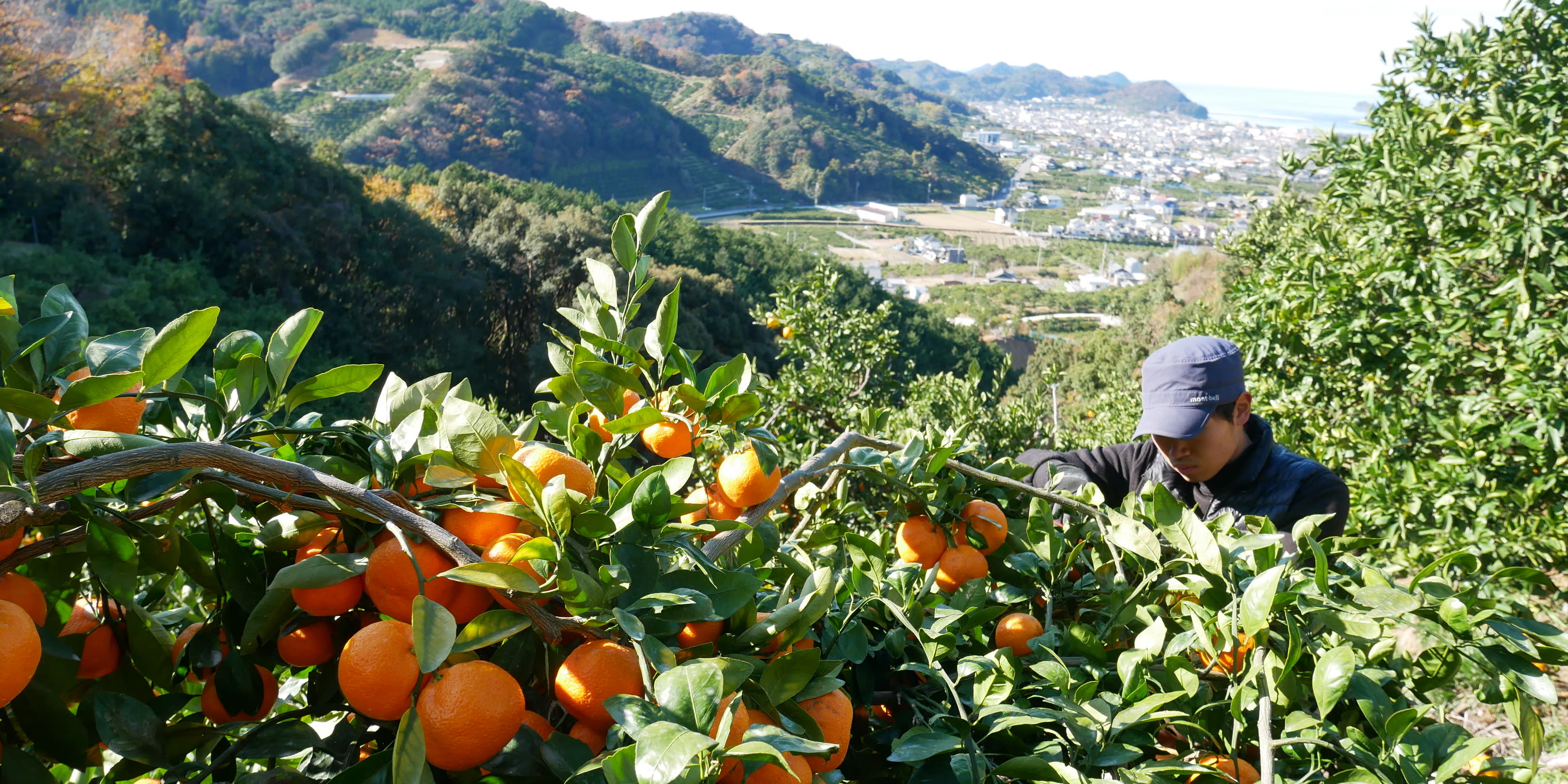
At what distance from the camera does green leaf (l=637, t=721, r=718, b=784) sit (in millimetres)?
424

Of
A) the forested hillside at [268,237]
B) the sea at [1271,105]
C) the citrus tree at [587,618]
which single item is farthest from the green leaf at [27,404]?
the sea at [1271,105]

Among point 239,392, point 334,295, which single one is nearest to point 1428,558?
point 239,392

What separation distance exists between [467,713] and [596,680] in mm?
80

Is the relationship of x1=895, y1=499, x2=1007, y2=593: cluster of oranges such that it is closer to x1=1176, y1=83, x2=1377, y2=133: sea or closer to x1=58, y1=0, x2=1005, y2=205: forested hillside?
x1=58, y1=0, x2=1005, y2=205: forested hillside

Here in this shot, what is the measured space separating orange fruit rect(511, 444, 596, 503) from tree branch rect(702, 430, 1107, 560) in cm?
11

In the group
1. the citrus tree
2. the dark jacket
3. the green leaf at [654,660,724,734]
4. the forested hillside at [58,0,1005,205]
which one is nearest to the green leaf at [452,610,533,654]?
→ the citrus tree

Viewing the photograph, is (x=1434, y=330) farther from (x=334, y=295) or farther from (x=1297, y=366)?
(x=334, y=295)

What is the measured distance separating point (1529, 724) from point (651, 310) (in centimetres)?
1488

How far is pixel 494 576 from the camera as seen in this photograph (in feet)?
1.65

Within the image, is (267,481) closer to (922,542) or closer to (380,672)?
(380,672)

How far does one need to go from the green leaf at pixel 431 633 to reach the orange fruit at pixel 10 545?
264 millimetres

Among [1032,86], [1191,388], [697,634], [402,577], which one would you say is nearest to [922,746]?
[697,634]

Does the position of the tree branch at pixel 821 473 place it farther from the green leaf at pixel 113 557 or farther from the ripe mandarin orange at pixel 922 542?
the green leaf at pixel 113 557

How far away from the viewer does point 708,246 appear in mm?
24938
